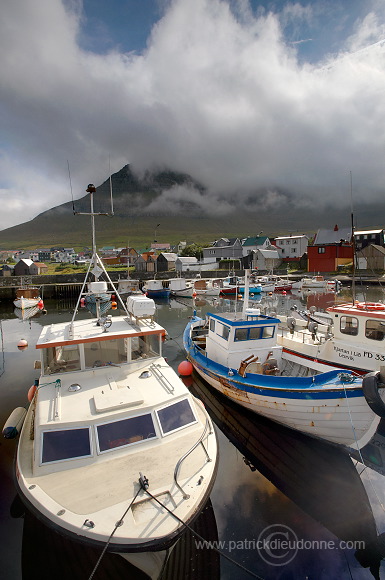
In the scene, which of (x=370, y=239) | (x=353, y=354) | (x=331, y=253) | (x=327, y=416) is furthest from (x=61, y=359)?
(x=370, y=239)

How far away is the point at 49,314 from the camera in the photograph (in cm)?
3778

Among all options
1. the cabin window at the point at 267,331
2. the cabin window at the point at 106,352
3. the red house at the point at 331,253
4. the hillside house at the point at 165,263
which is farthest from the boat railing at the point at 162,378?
the red house at the point at 331,253

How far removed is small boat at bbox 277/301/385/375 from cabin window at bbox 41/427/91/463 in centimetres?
1052

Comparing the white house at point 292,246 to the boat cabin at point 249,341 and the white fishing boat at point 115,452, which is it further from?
the white fishing boat at point 115,452

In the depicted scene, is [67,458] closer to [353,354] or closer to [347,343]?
[353,354]

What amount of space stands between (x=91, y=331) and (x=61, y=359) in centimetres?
144

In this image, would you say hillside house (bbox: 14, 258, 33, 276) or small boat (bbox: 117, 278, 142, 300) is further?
hillside house (bbox: 14, 258, 33, 276)

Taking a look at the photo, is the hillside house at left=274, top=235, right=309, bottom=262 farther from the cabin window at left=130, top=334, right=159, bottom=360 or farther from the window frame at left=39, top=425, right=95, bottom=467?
the window frame at left=39, top=425, right=95, bottom=467

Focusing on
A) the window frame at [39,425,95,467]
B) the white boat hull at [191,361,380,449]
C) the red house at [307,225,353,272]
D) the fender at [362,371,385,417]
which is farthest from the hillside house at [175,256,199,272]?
the window frame at [39,425,95,467]

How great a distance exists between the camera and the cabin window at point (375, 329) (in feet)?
39.9

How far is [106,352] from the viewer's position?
10219 millimetres

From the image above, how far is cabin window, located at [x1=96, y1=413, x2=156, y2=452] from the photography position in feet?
22.0

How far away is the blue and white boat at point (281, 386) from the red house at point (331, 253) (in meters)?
65.3

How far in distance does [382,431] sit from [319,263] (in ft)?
227
